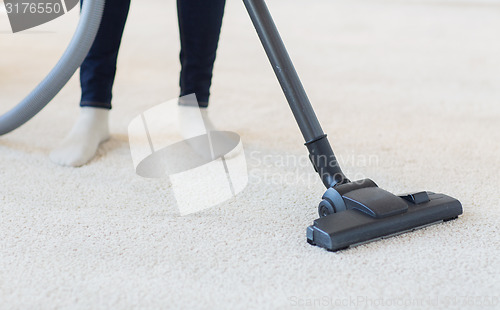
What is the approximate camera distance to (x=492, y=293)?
689 mm

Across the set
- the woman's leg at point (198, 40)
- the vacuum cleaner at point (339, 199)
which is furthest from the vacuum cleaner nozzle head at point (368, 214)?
the woman's leg at point (198, 40)

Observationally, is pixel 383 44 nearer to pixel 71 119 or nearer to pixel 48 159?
pixel 71 119

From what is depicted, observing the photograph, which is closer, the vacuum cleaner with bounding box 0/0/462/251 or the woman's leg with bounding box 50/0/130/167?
the vacuum cleaner with bounding box 0/0/462/251

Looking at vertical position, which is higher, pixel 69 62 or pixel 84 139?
pixel 69 62

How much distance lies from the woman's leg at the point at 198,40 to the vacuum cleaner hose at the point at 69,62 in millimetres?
201

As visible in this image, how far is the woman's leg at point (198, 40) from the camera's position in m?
1.15

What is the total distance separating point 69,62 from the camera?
1036mm

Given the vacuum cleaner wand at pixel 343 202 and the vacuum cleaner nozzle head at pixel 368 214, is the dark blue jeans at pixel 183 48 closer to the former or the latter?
the vacuum cleaner wand at pixel 343 202

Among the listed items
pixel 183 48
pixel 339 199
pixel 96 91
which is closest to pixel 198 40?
pixel 183 48

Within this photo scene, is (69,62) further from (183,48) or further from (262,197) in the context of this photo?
(262,197)

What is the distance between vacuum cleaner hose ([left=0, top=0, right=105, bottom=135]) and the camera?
1009mm

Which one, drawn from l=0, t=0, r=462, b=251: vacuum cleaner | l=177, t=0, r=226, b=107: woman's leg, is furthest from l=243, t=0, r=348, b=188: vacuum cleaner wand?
l=177, t=0, r=226, b=107: woman's leg

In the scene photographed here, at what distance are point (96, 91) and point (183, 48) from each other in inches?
8.0

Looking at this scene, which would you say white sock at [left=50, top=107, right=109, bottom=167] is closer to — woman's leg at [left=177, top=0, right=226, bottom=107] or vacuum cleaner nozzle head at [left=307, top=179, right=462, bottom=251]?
woman's leg at [left=177, top=0, right=226, bottom=107]
